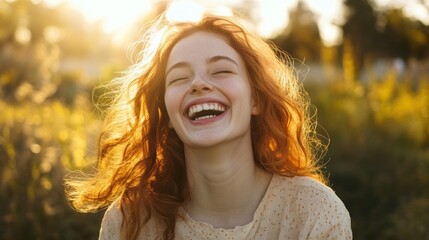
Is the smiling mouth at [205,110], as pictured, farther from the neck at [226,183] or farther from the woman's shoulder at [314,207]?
the woman's shoulder at [314,207]

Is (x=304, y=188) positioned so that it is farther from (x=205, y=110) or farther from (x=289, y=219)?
(x=205, y=110)

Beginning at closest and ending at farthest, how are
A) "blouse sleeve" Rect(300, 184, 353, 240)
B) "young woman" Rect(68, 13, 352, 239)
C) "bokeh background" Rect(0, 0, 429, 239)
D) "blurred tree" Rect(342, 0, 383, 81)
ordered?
"blouse sleeve" Rect(300, 184, 353, 240) < "young woman" Rect(68, 13, 352, 239) < "bokeh background" Rect(0, 0, 429, 239) < "blurred tree" Rect(342, 0, 383, 81)

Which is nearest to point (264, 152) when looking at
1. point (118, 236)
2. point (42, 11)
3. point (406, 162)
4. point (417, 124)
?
point (118, 236)

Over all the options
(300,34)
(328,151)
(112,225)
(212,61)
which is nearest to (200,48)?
(212,61)

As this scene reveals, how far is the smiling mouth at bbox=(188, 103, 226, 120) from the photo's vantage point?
264 cm

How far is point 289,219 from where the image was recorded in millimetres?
2703

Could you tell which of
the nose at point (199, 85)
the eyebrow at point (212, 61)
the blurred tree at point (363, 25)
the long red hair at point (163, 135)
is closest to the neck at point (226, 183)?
the long red hair at point (163, 135)

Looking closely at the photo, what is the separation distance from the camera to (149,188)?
119 inches

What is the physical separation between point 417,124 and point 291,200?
5582 millimetres

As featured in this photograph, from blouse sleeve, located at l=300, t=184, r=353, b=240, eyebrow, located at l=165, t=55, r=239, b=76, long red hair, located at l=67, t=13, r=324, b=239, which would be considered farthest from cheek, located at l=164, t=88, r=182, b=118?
blouse sleeve, located at l=300, t=184, r=353, b=240

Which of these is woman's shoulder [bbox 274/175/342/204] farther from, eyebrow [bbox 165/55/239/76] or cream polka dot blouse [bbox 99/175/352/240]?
eyebrow [bbox 165/55/239/76]

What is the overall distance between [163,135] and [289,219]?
2.55 ft

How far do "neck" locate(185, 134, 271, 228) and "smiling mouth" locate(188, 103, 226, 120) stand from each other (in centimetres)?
14

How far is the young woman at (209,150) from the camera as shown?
2660 mm
